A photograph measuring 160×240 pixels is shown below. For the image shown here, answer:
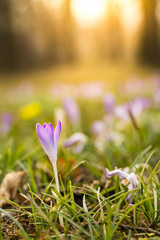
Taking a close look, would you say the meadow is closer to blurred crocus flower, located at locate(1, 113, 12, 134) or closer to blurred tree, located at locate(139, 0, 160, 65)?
blurred crocus flower, located at locate(1, 113, 12, 134)

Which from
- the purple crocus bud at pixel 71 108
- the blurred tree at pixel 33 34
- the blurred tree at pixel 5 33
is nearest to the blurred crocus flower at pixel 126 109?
the purple crocus bud at pixel 71 108

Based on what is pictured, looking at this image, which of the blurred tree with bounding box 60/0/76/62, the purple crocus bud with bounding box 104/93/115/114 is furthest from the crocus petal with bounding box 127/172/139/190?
the blurred tree with bounding box 60/0/76/62

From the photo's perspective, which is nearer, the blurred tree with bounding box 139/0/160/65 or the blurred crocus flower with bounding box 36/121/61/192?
the blurred crocus flower with bounding box 36/121/61/192

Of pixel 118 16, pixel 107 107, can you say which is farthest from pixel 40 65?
pixel 107 107

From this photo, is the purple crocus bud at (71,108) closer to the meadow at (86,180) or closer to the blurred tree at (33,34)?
the meadow at (86,180)

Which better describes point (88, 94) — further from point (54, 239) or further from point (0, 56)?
point (0, 56)

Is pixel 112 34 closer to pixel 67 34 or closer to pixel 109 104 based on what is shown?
pixel 67 34

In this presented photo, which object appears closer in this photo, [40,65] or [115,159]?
[115,159]

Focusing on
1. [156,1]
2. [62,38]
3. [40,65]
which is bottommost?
[40,65]

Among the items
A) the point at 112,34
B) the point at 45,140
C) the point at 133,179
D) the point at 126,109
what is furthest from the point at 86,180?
the point at 112,34
